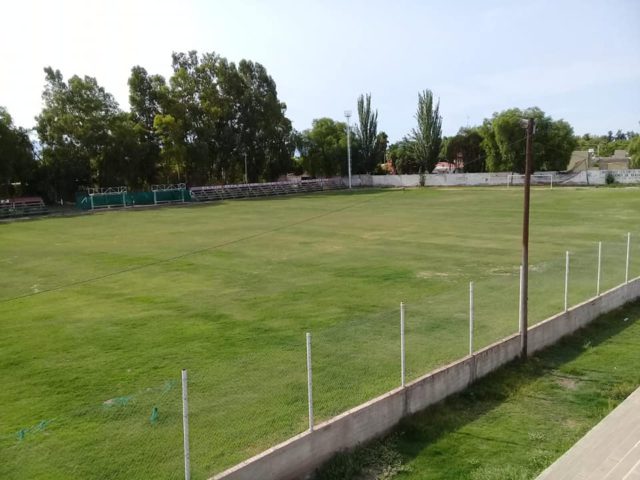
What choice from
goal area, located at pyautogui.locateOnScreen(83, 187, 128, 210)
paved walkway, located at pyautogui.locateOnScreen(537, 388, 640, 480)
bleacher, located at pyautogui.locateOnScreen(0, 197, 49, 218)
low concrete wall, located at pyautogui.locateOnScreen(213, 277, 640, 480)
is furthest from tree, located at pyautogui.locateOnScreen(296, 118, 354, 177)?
paved walkway, located at pyautogui.locateOnScreen(537, 388, 640, 480)

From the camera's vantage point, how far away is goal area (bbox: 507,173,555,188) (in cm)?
6359

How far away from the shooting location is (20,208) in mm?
49531

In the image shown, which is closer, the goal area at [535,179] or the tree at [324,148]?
the goal area at [535,179]

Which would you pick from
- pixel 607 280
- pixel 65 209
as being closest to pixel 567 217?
pixel 607 280

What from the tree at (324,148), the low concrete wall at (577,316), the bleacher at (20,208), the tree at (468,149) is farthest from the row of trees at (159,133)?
the low concrete wall at (577,316)

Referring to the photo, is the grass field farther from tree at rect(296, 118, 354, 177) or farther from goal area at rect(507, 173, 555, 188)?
tree at rect(296, 118, 354, 177)

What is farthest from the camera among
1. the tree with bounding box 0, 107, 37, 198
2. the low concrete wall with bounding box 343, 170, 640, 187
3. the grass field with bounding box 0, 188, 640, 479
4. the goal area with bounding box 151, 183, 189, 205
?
the low concrete wall with bounding box 343, 170, 640, 187

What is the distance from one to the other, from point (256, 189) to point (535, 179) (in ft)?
105

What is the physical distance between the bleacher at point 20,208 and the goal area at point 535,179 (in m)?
49.4

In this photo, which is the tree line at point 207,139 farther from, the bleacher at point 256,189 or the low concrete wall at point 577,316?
the low concrete wall at point 577,316

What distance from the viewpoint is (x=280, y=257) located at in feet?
71.5

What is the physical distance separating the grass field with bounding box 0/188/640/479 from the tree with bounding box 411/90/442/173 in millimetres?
52331

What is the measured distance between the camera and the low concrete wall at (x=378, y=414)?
6.52m

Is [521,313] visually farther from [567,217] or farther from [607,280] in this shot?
[567,217]
